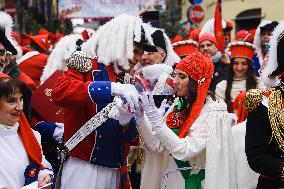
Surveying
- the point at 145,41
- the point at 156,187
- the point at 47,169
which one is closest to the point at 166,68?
the point at 145,41

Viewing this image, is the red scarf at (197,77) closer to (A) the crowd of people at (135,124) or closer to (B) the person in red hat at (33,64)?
(A) the crowd of people at (135,124)

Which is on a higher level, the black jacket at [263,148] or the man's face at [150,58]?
the man's face at [150,58]

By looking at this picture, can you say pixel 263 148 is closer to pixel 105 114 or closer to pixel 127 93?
pixel 127 93

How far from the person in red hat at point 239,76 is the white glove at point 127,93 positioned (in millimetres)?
2857

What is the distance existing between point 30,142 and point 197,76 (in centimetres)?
135

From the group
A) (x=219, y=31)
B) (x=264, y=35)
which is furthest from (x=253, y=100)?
(x=219, y=31)

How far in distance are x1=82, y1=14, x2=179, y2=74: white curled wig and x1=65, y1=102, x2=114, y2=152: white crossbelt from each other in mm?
328

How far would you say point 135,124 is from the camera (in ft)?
14.0

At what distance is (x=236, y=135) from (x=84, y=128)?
1.24 meters

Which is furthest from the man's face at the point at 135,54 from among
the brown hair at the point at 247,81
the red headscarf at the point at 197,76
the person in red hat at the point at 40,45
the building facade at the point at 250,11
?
the building facade at the point at 250,11

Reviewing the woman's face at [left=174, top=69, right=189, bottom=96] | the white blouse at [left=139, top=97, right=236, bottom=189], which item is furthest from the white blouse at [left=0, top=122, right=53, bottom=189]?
the woman's face at [left=174, top=69, right=189, bottom=96]

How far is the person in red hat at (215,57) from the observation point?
7409mm

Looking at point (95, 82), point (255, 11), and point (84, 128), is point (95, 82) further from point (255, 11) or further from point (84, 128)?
point (255, 11)

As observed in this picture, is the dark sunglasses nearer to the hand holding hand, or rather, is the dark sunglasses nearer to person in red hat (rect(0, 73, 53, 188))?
person in red hat (rect(0, 73, 53, 188))
